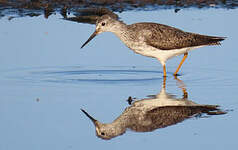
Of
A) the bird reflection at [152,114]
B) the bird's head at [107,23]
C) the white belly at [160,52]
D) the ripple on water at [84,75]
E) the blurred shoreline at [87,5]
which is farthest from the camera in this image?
the blurred shoreline at [87,5]

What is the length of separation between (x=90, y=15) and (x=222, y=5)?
3726 mm

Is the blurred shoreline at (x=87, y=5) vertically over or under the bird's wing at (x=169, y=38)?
over

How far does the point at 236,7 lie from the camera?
53.2ft

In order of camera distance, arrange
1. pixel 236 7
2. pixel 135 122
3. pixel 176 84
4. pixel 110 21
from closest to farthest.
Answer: pixel 135 122 < pixel 176 84 < pixel 110 21 < pixel 236 7

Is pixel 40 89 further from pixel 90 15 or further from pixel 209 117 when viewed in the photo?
pixel 90 15

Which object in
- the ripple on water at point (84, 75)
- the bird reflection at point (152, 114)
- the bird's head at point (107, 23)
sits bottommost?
the bird reflection at point (152, 114)

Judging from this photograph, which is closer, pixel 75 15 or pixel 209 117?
pixel 209 117

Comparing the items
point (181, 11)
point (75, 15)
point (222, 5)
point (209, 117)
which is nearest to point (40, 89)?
point (209, 117)

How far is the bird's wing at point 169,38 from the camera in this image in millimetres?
Result: 11516

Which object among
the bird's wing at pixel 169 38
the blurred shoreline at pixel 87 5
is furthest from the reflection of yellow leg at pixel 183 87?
the blurred shoreline at pixel 87 5

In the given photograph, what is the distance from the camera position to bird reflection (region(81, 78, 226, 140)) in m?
8.55

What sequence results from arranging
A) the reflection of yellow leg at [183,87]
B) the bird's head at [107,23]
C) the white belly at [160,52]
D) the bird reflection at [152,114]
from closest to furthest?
1. the bird reflection at [152,114]
2. the reflection of yellow leg at [183,87]
3. the white belly at [160,52]
4. the bird's head at [107,23]

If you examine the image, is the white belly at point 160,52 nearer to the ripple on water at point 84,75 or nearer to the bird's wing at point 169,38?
the bird's wing at point 169,38

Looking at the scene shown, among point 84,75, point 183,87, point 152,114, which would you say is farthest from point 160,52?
point 152,114
